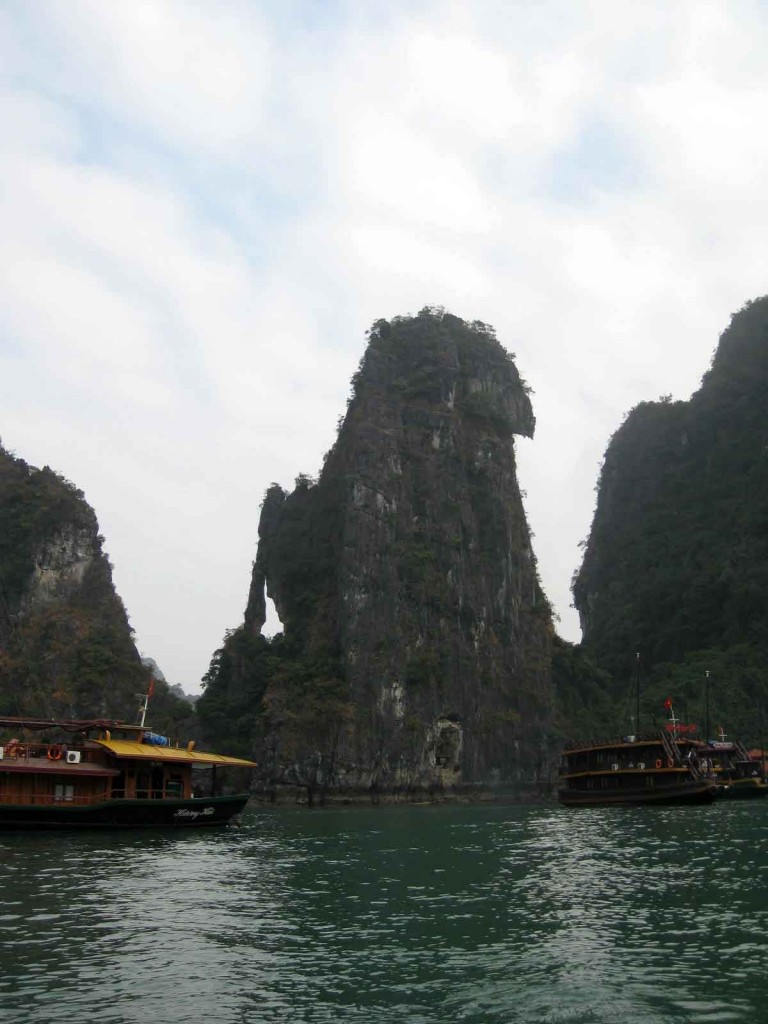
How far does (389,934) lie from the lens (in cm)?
1436

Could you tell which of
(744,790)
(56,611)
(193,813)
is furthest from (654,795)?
(56,611)

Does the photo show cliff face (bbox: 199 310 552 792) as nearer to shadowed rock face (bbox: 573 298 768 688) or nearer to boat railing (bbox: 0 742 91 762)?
shadowed rock face (bbox: 573 298 768 688)

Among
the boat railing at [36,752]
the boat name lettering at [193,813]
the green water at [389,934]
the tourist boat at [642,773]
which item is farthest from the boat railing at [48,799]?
the tourist boat at [642,773]

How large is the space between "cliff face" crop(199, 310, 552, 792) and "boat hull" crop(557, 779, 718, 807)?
18.1 meters

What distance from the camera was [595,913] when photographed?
1590 centimetres

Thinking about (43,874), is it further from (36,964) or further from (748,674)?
(748,674)

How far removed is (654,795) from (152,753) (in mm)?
25996

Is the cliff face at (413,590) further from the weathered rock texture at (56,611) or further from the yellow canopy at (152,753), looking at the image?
the yellow canopy at (152,753)

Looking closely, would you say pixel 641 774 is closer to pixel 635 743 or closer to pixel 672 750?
pixel 635 743

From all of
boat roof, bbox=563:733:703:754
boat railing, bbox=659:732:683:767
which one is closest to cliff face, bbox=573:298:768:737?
boat roof, bbox=563:733:703:754

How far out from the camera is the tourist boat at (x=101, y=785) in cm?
3166

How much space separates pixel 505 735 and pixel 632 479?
184 feet

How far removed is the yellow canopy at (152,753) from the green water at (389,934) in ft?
21.7

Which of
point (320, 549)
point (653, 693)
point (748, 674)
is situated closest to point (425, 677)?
point (320, 549)
